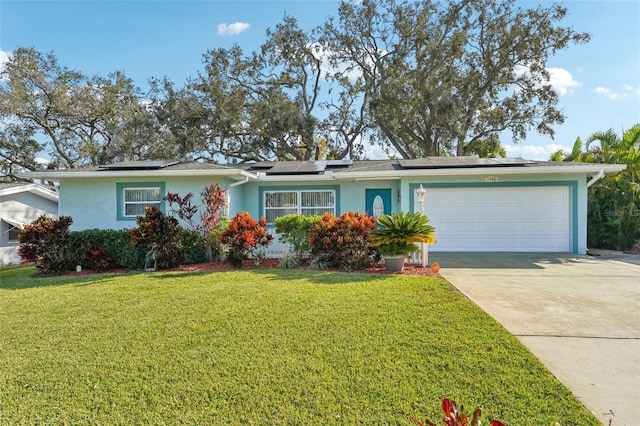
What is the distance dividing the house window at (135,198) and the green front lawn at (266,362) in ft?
19.6

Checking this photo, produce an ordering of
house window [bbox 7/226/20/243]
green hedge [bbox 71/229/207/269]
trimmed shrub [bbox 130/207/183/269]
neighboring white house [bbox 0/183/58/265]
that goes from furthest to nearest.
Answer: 1. house window [bbox 7/226/20/243]
2. neighboring white house [bbox 0/183/58/265]
3. green hedge [bbox 71/229/207/269]
4. trimmed shrub [bbox 130/207/183/269]

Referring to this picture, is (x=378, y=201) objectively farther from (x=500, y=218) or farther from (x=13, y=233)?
(x=13, y=233)

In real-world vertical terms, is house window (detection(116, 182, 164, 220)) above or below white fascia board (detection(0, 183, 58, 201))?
below

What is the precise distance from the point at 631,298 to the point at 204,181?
35.6 feet

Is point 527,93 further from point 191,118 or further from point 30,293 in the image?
point 30,293

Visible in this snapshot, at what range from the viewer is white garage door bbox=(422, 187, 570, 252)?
11516 millimetres

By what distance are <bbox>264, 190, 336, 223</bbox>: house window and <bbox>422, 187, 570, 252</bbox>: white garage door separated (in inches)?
134

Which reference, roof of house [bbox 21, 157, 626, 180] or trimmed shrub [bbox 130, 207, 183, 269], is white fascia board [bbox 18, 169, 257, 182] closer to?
roof of house [bbox 21, 157, 626, 180]

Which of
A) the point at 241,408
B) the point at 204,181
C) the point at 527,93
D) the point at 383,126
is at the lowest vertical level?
the point at 241,408

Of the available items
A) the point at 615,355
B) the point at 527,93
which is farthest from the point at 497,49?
the point at 615,355

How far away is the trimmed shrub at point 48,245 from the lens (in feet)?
29.2

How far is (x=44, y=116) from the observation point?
22.8 m

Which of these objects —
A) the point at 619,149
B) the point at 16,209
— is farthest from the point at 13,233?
the point at 619,149

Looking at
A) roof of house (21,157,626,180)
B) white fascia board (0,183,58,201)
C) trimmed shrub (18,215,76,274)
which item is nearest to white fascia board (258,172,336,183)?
roof of house (21,157,626,180)
